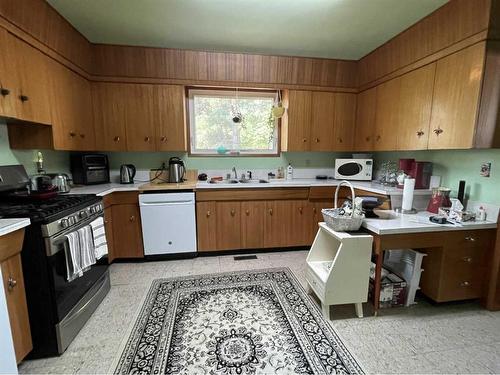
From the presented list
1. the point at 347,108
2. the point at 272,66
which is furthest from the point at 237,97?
the point at 347,108

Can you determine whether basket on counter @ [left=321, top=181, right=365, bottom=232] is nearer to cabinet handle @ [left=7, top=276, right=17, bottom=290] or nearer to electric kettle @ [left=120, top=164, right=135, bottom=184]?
cabinet handle @ [left=7, top=276, right=17, bottom=290]

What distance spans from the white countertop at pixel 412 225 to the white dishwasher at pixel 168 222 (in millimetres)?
1950

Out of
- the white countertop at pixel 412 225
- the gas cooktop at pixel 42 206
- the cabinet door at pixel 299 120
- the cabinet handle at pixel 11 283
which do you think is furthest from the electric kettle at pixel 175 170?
the white countertop at pixel 412 225

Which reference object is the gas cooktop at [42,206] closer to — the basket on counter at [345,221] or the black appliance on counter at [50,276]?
the black appliance on counter at [50,276]

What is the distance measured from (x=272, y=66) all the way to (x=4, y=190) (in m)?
3.06

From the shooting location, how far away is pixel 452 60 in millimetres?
2027

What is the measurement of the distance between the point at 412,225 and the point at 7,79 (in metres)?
3.17

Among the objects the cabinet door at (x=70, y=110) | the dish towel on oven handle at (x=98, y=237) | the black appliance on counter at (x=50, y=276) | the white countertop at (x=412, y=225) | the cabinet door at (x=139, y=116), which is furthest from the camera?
the cabinet door at (x=139, y=116)

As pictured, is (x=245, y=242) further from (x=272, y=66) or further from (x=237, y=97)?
(x=272, y=66)

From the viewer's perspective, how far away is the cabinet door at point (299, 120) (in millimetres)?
3273

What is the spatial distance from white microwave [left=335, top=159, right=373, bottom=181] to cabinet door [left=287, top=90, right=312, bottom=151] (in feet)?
1.80

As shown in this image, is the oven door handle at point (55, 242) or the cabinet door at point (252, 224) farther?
the cabinet door at point (252, 224)

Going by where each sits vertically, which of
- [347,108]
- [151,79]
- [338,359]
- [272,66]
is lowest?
[338,359]

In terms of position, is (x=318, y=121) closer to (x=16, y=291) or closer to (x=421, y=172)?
(x=421, y=172)
